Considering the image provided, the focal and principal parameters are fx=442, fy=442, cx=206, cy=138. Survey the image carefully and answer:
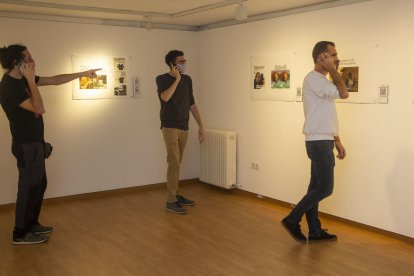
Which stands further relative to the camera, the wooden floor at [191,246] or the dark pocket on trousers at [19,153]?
the dark pocket on trousers at [19,153]

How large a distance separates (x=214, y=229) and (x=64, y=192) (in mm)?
2157

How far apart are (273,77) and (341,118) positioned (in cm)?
106

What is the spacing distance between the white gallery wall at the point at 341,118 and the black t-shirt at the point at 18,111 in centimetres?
261

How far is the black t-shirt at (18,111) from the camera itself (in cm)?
371

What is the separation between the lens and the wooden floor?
3.37 m

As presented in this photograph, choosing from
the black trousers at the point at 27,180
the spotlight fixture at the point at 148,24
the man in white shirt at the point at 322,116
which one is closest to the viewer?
the man in white shirt at the point at 322,116

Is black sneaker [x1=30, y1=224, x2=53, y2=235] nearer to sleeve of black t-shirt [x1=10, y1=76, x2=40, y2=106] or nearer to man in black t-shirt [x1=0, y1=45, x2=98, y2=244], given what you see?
man in black t-shirt [x1=0, y1=45, x2=98, y2=244]

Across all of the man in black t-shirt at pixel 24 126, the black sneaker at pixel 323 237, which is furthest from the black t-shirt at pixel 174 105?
the black sneaker at pixel 323 237

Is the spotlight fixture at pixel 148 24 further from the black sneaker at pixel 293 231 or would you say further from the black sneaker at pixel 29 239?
the black sneaker at pixel 293 231

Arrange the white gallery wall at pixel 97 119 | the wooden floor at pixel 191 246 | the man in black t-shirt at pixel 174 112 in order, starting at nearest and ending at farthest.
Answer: the wooden floor at pixel 191 246 → the man in black t-shirt at pixel 174 112 → the white gallery wall at pixel 97 119

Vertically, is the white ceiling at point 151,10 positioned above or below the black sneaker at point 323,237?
above

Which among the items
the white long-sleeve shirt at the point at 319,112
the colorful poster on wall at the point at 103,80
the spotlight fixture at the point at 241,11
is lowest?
the white long-sleeve shirt at the point at 319,112

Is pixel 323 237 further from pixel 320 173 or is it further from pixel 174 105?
pixel 174 105

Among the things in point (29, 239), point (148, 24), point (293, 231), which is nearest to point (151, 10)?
point (148, 24)
